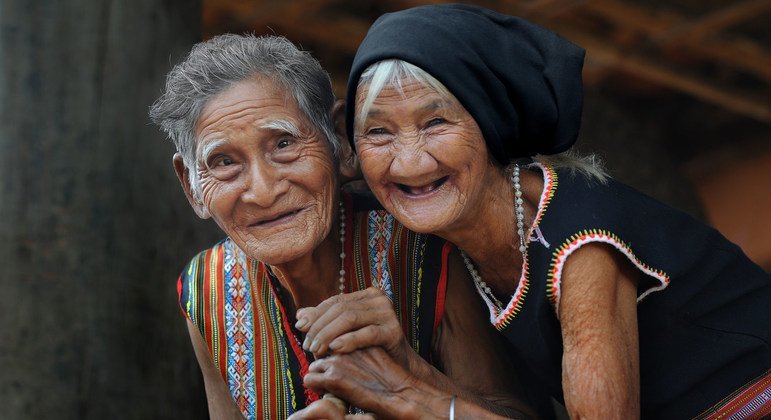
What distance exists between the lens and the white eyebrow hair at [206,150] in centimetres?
283

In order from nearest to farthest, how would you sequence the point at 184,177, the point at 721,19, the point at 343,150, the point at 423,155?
the point at 423,155
the point at 343,150
the point at 184,177
the point at 721,19

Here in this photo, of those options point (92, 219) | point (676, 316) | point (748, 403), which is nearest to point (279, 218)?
point (92, 219)

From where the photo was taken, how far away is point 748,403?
277 cm

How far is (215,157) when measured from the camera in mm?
2877

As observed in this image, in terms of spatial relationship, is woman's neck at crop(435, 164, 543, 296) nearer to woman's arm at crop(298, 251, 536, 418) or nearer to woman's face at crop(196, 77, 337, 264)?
woman's arm at crop(298, 251, 536, 418)

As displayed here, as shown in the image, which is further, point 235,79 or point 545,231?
point 235,79

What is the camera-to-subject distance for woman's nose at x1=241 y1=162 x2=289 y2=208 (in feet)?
9.12

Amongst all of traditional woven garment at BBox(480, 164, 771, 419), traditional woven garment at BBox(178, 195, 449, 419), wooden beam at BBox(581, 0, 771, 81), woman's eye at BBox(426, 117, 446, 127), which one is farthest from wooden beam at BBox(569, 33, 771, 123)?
woman's eye at BBox(426, 117, 446, 127)

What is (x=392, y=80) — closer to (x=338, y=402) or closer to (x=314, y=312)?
(x=314, y=312)

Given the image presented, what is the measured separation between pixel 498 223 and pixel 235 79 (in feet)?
2.58

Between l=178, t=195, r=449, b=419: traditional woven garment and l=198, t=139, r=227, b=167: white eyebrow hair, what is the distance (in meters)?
0.43

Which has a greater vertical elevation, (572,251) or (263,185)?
(263,185)

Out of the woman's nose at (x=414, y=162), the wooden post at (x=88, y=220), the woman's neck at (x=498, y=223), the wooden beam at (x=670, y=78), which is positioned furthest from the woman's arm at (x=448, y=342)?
the wooden beam at (x=670, y=78)

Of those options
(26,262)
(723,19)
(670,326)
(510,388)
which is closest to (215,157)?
(26,262)
